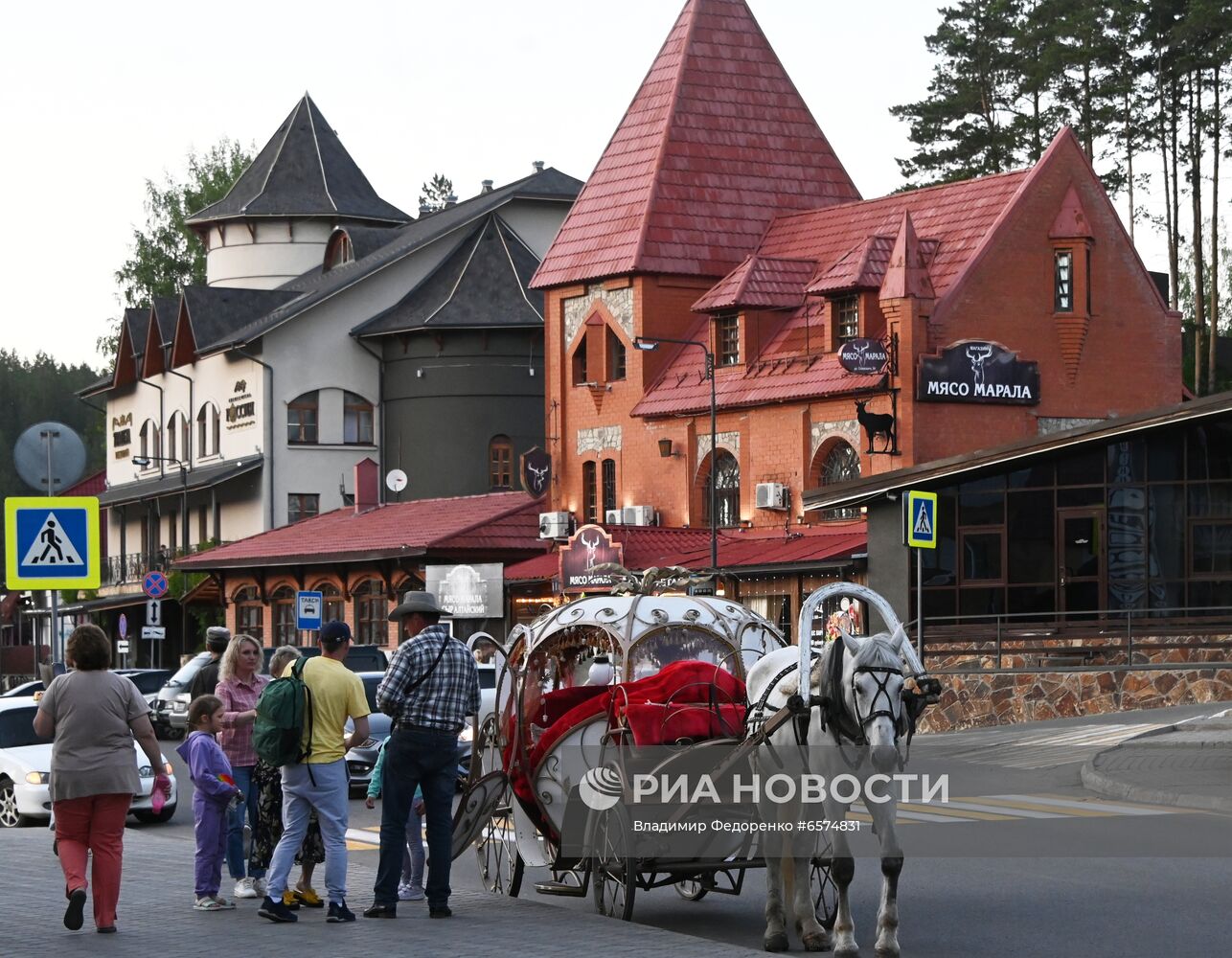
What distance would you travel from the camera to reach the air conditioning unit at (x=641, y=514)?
173 ft

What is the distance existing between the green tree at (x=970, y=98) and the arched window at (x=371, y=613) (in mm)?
25661

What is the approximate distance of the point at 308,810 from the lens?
13.0 metres

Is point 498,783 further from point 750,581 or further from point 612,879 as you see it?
point 750,581

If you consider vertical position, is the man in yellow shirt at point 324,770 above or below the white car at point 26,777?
above

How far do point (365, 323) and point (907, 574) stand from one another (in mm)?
35078

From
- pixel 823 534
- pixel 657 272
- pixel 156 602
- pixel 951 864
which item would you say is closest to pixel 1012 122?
pixel 657 272

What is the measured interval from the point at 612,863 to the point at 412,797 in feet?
4.21

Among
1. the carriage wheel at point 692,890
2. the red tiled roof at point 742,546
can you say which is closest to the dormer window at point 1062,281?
the red tiled roof at point 742,546

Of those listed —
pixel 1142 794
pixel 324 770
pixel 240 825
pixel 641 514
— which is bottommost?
pixel 1142 794

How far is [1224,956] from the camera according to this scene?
11234 mm

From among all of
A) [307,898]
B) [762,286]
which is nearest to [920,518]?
[762,286]

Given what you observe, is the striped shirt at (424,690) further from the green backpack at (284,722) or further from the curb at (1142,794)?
the curb at (1142,794)

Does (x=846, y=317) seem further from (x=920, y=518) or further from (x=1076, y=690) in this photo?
(x=920, y=518)

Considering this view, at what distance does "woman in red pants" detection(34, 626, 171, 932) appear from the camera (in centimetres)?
1221
